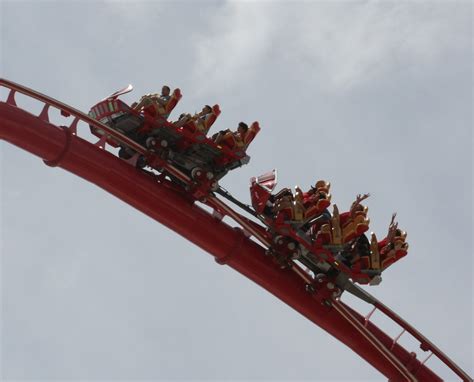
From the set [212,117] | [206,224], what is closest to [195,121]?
[212,117]

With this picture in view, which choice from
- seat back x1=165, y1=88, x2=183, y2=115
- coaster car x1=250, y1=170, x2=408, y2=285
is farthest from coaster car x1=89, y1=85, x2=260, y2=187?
coaster car x1=250, y1=170, x2=408, y2=285

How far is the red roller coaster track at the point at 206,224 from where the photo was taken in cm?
1080

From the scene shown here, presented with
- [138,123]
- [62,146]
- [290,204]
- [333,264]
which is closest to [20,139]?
[62,146]

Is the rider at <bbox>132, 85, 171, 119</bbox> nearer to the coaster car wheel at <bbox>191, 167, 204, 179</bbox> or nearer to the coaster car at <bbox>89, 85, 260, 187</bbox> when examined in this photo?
the coaster car at <bbox>89, 85, 260, 187</bbox>

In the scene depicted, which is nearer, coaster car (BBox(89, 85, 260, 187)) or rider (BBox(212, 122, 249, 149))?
coaster car (BBox(89, 85, 260, 187))

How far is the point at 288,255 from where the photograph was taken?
1216 cm

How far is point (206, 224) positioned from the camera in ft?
38.8

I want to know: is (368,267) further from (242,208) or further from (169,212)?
(169,212)

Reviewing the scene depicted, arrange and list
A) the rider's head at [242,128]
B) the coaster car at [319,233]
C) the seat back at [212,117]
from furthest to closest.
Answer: the coaster car at [319,233], the rider's head at [242,128], the seat back at [212,117]

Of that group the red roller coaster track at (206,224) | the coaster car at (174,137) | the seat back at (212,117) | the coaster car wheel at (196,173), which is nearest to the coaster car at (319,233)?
the red roller coaster track at (206,224)

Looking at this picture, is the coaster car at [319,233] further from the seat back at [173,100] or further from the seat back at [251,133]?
the seat back at [173,100]

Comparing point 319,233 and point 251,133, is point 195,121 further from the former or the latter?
point 319,233

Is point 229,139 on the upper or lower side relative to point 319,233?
lower

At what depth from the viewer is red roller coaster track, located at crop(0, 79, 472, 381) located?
1080 cm
